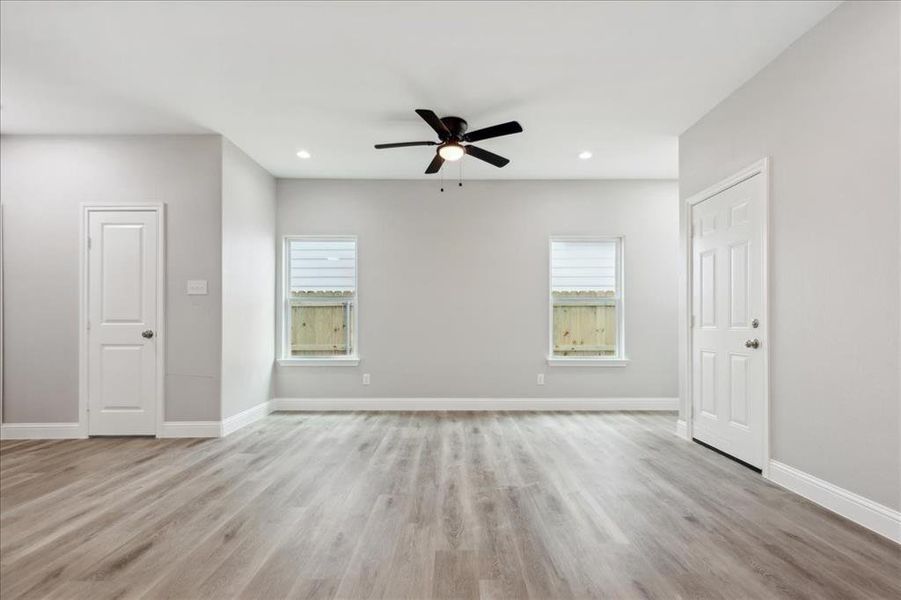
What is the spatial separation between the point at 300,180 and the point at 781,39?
4.97m

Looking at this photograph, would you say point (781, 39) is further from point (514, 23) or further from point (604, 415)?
point (604, 415)

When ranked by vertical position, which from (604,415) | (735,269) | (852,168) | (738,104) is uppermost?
(738,104)

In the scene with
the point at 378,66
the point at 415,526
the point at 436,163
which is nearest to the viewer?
the point at 415,526

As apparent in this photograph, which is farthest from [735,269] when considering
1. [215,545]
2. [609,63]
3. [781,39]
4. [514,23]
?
[215,545]

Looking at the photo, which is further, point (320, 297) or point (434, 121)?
point (320, 297)

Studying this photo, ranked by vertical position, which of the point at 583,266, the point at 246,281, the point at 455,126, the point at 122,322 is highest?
the point at 455,126

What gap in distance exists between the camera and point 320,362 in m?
5.98

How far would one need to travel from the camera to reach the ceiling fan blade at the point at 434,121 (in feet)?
11.4

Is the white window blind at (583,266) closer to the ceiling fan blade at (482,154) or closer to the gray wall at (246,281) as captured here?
the ceiling fan blade at (482,154)

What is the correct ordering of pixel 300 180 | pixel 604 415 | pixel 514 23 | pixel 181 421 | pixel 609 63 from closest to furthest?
pixel 514 23, pixel 609 63, pixel 181 421, pixel 604 415, pixel 300 180

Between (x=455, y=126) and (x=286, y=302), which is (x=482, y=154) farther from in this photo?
(x=286, y=302)

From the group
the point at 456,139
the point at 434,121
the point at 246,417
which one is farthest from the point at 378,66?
the point at 246,417

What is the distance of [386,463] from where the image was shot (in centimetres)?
367

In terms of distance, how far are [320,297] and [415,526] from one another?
405 centimetres
